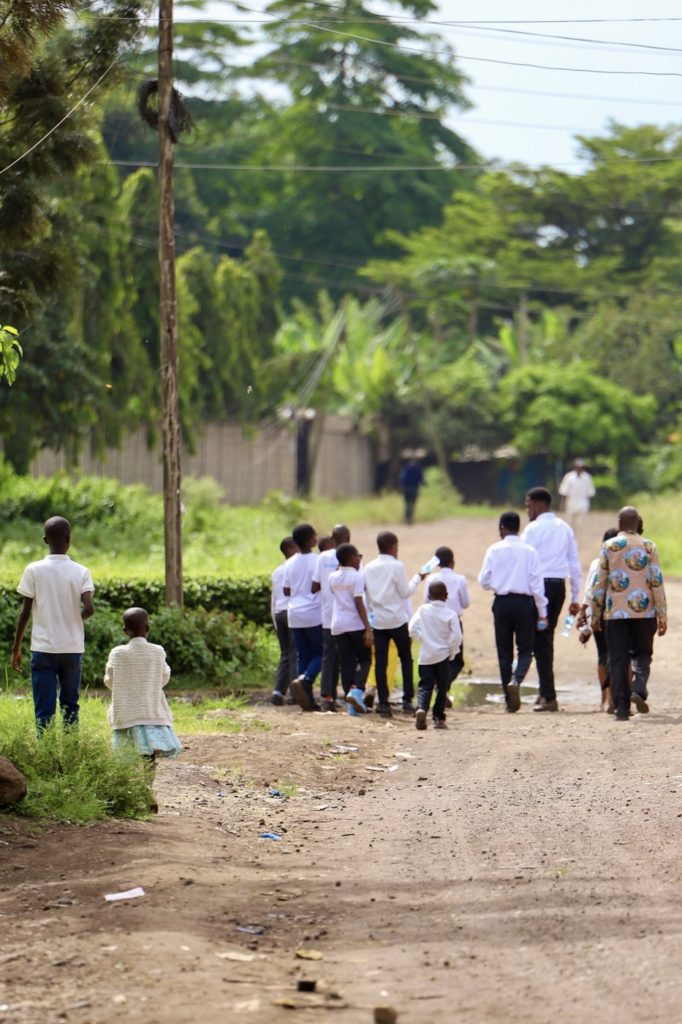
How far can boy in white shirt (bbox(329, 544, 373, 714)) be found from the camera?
14352mm

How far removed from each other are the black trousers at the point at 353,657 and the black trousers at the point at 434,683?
0.82 metres

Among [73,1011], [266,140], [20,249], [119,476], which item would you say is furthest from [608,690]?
[266,140]

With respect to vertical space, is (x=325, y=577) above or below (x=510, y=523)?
below

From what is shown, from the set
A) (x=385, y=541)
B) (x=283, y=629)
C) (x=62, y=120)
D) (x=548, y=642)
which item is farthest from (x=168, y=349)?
(x=548, y=642)

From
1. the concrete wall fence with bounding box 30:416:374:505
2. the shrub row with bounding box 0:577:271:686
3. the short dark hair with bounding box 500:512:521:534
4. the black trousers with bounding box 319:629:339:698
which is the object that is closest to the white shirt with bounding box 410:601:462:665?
the short dark hair with bounding box 500:512:521:534

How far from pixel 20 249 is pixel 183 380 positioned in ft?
66.5

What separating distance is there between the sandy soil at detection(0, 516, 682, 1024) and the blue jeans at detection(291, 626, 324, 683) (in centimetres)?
267

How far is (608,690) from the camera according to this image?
15141 mm

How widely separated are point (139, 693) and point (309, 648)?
561cm

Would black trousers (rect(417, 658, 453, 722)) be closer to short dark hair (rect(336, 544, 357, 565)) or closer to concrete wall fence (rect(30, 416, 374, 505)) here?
short dark hair (rect(336, 544, 357, 565))

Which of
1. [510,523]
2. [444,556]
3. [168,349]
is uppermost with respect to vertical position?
[168,349]

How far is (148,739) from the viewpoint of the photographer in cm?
985

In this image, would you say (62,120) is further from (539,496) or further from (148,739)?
(148,739)

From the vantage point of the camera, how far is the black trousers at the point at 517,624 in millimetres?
14602
